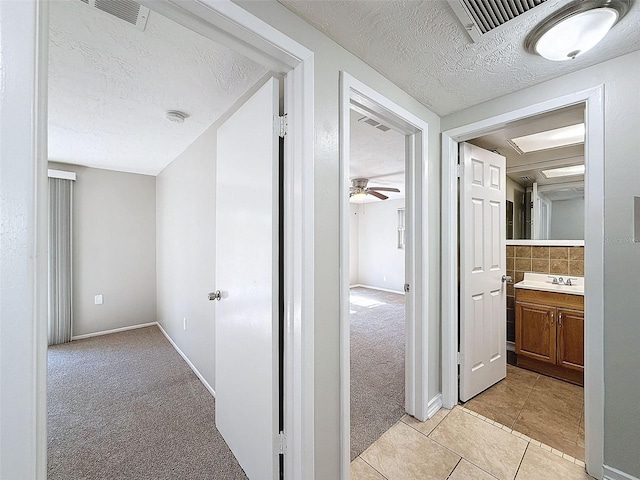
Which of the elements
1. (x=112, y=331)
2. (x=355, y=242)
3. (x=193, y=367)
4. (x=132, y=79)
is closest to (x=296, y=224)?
(x=132, y=79)

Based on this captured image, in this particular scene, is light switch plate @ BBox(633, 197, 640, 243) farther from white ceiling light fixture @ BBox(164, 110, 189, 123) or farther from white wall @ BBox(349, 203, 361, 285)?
white wall @ BBox(349, 203, 361, 285)

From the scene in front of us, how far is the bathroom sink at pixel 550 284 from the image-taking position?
7.92ft

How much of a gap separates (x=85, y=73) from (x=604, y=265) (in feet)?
10.3

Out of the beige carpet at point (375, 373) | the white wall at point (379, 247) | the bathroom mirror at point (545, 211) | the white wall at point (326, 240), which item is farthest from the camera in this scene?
the white wall at point (379, 247)

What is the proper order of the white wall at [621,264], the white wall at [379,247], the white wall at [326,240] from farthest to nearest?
the white wall at [379,247]
the white wall at [621,264]
the white wall at [326,240]

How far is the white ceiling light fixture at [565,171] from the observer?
2809mm

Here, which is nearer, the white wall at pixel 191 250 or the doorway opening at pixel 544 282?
the doorway opening at pixel 544 282

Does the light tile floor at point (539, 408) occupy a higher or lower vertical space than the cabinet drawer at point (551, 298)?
lower

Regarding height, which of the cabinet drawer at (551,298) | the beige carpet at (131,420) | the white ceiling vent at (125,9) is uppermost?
the white ceiling vent at (125,9)

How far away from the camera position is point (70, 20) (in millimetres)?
1164

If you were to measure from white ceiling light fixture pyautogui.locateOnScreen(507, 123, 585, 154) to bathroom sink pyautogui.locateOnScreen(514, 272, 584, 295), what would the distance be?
1.34 meters

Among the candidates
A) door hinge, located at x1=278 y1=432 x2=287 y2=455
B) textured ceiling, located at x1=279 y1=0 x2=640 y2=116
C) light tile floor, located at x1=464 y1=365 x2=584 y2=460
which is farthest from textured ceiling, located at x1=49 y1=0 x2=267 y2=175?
light tile floor, located at x1=464 y1=365 x2=584 y2=460

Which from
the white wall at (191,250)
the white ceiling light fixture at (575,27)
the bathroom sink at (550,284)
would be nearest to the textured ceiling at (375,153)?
the white ceiling light fixture at (575,27)

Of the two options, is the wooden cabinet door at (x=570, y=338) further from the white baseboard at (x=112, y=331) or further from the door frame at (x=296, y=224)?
the white baseboard at (x=112, y=331)
